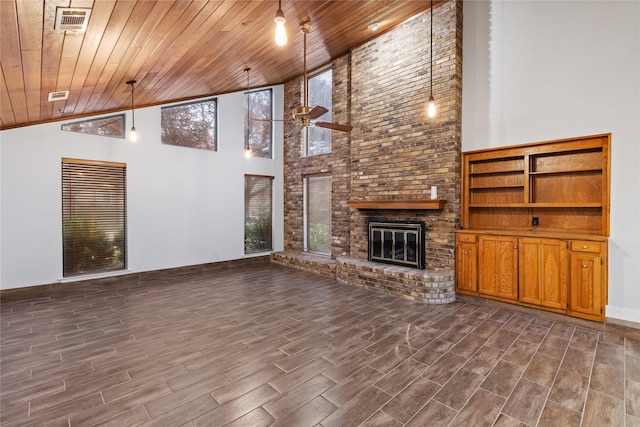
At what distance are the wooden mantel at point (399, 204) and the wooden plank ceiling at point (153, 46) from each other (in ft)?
9.54

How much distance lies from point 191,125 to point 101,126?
5.28ft

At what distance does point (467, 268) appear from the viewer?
177 inches

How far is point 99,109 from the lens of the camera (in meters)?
4.96

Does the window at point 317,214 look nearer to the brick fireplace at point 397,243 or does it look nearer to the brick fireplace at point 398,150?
the brick fireplace at point 398,150

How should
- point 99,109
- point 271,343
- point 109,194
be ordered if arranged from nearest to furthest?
point 271,343
point 99,109
point 109,194

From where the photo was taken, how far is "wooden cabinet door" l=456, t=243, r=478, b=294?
4.43 m

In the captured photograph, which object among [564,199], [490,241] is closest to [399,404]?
[490,241]

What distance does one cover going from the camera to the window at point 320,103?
690 centimetres

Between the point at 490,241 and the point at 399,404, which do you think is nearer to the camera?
the point at 399,404

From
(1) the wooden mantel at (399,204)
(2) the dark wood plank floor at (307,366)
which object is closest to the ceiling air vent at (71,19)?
(2) the dark wood plank floor at (307,366)

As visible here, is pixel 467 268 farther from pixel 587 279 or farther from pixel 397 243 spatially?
pixel 587 279

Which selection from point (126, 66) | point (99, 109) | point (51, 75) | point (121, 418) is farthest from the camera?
point (99, 109)

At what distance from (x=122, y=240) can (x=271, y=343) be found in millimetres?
4097

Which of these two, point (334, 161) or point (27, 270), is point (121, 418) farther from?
point (334, 161)
